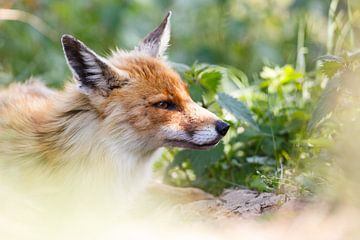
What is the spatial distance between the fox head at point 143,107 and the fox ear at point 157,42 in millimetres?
584

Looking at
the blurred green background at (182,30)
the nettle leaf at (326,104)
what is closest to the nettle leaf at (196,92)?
the nettle leaf at (326,104)

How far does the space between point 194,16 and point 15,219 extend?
24.8 feet

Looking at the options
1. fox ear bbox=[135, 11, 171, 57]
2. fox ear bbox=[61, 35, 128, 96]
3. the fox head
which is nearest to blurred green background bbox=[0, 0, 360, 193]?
fox ear bbox=[135, 11, 171, 57]

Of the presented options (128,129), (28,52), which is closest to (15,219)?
(128,129)

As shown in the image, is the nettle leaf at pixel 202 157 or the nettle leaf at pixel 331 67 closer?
the nettle leaf at pixel 331 67

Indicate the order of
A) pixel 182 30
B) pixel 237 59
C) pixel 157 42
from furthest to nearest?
pixel 182 30
pixel 237 59
pixel 157 42

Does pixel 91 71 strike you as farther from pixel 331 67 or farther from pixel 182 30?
pixel 182 30

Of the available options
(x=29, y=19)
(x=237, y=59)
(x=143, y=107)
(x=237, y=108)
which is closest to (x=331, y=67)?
(x=237, y=108)

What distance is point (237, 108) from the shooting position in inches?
238

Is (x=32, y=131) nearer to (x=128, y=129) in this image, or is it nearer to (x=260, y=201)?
(x=128, y=129)

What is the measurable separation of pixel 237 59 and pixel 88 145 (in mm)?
6037

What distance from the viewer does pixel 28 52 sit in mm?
10234

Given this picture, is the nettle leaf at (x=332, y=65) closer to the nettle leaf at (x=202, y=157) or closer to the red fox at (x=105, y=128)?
the red fox at (x=105, y=128)

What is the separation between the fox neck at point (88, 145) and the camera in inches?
213
